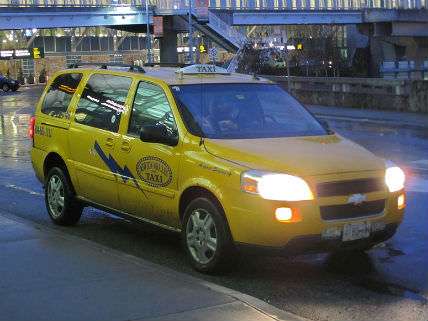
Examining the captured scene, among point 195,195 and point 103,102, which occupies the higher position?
point 103,102

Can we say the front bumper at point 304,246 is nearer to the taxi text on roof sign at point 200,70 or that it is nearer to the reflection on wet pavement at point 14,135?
the taxi text on roof sign at point 200,70

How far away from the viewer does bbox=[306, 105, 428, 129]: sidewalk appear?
67.5 ft

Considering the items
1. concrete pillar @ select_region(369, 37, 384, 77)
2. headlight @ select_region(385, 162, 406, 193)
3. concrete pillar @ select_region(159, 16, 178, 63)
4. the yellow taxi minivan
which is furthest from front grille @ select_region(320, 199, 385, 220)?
concrete pillar @ select_region(369, 37, 384, 77)

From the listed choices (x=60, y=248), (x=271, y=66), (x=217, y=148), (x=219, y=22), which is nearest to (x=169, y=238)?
(x=60, y=248)

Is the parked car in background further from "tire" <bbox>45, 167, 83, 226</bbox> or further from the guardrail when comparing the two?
"tire" <bbox>45, 167, 83, 226</bbox>

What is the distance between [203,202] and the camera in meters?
5.88

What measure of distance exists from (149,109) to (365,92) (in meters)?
19.6

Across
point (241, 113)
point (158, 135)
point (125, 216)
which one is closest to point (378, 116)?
point (241, 113)

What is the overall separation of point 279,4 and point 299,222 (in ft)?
294

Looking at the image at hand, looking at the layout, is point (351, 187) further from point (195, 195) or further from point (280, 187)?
point (195, 195)

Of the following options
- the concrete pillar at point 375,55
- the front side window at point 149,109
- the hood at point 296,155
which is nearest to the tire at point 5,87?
the concrete pillar at point 375,55

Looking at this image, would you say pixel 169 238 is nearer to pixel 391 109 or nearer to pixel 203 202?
pixel 203 202

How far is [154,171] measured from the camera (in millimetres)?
6406

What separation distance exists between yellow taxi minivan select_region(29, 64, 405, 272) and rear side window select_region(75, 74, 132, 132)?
0.02 meters
